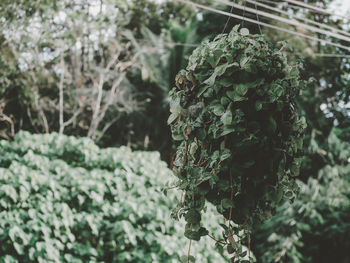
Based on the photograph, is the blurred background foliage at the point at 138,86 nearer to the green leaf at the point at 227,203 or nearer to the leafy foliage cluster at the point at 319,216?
the leafy foliage cluster at the point at 319,216

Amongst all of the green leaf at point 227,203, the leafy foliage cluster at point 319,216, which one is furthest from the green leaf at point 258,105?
the leafy foliage cluster at point 319,216

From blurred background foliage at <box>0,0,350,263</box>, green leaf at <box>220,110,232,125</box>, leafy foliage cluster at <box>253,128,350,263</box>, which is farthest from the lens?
blurred background foliage at <box>0,0,350,263</box>

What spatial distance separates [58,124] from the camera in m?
8.96

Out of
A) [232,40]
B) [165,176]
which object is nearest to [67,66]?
[165,176]

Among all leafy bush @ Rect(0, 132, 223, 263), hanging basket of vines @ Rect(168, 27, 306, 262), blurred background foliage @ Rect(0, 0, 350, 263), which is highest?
blurred background foliage @ Rect(0, 0, 350, 263)

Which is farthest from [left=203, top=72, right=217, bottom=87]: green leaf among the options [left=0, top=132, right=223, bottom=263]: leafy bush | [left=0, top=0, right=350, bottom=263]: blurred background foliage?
[left=0, top=0, right=350, bottom=263]: blurred background foliage

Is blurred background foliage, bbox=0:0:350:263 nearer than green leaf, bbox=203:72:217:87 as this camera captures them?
No

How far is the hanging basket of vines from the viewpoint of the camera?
54.6 inches

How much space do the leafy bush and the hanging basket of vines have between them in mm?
1658

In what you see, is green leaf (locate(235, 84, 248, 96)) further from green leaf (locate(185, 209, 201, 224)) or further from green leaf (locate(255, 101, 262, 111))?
green leaf (locate(185, 209, 201, 224))

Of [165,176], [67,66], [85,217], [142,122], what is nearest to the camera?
[85,217]

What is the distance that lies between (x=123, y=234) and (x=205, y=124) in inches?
75.4

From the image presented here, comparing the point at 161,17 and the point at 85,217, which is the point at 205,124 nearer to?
the point at 85,217

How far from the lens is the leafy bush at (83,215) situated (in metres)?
2.87
